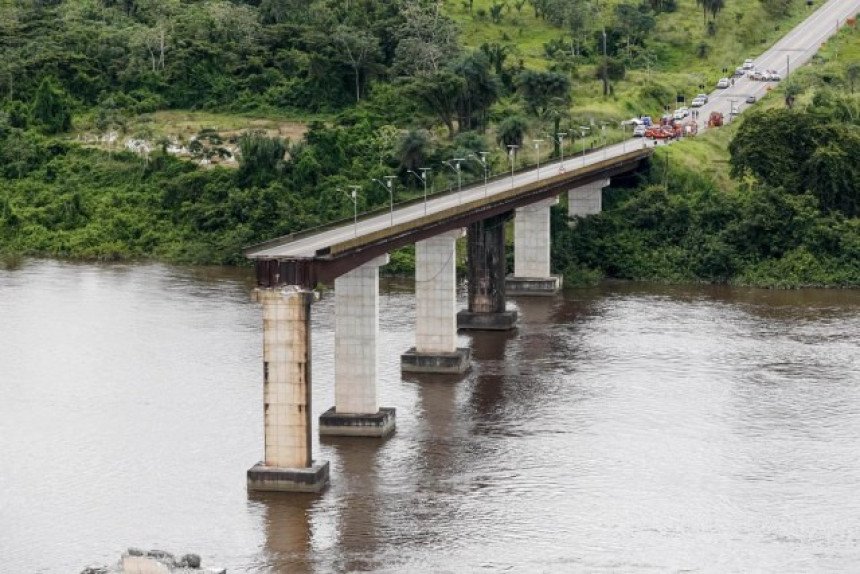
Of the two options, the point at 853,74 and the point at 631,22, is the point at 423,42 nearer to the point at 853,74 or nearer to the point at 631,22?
the point at 631,22

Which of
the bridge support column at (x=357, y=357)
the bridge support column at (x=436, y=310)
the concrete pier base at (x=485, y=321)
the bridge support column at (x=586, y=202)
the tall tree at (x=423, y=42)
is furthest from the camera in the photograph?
the tall tree at (x=423, y=42)

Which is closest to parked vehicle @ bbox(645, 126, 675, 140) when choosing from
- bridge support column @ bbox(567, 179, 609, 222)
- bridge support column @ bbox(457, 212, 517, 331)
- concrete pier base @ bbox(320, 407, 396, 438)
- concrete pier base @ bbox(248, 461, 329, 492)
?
bridge support column @ bbox(567, 179, 609, 222)

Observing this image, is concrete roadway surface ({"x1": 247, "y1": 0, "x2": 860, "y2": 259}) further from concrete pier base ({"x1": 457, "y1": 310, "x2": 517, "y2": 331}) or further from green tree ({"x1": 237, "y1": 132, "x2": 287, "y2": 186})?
green tree ({"x1": 237, "y1": 132, "x2": 287, "y2": 186})

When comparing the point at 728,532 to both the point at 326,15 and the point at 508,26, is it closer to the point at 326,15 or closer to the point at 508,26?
the point at 326,15

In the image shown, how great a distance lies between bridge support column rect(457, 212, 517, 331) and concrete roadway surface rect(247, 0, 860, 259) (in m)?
2.90

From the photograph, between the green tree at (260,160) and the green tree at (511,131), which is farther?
the green tree at (511,131)

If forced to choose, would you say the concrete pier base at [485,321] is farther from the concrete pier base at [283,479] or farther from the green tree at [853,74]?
the green tree at [853,74]

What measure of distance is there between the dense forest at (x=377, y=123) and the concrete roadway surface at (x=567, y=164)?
134 inches

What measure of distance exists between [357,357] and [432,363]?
53.4 ft

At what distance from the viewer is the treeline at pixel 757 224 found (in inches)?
5320

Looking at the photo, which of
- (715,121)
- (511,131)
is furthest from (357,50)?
(715,121)

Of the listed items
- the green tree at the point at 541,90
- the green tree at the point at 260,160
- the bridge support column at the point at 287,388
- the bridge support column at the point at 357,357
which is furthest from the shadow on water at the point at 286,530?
the green tree at the point at 541,90

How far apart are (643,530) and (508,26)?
131m

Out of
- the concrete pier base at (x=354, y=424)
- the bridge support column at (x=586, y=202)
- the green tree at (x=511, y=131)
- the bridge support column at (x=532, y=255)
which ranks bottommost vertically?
the concrete pier base at (x=354, y=424)
